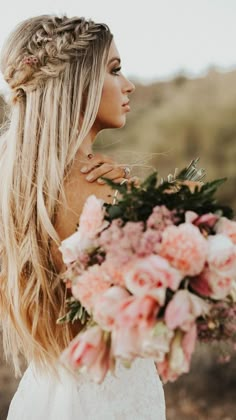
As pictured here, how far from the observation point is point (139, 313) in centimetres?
195

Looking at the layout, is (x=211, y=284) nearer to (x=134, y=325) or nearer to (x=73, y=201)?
(x=134, y=325)

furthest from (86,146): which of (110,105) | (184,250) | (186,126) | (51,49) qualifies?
(186,126)

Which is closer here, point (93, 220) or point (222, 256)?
point (222, 256)

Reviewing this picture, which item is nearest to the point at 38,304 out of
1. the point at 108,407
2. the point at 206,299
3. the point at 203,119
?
the point at 108,407

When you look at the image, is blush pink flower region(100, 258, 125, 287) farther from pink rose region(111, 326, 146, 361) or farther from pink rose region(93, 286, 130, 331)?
pink rose region(111, 326, 146, 361)

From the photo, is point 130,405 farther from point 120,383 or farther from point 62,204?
point 62,204

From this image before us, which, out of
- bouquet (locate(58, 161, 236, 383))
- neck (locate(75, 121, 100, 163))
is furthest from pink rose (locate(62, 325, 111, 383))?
neck (locate(75, 121, 100, 163))

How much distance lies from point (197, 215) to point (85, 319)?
447 millimetres

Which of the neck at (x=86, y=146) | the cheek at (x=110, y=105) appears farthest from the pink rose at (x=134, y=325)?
the cheek at (x=110, y=105)

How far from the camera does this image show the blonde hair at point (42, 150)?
2.64 meters

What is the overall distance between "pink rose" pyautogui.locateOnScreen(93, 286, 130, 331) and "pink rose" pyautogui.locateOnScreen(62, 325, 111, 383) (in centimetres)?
5

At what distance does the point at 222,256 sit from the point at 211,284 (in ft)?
0.24

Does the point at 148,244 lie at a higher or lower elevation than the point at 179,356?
higher

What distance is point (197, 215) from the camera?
2.12 m
